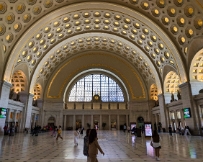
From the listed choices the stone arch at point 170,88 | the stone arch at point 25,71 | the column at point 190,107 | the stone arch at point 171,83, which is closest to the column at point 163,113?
the stone arch at point 170,88

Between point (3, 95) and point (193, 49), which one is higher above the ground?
point (193, 49)

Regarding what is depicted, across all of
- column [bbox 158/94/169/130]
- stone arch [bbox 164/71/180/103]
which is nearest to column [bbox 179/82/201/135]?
stone arch [bbox 164/71/180/103]

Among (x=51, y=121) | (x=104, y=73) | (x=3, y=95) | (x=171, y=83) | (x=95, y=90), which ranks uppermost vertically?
(x=104, y=73)

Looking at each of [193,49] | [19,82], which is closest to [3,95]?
[19,82]

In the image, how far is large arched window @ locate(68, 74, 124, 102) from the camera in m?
41.9

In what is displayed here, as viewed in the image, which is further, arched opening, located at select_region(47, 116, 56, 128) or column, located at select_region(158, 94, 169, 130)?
arched opening, located at select_region(47, 116, 56, 128)

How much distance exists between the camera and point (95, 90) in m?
42.4

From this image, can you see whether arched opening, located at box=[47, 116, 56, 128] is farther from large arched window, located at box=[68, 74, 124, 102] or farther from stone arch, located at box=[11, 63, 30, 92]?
stone arch, located at box=[11, 63, 30, 92]

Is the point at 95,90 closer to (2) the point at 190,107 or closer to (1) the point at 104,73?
(1) the point at 104,73

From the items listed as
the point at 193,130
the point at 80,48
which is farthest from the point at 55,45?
the point at 193,130

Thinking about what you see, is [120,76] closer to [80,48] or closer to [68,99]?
[80,48]

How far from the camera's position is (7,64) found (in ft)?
71.1

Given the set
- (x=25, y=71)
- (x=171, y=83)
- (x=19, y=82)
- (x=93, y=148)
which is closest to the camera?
(x=93, y=148)

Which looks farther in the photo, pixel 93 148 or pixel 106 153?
pixel 106 153
